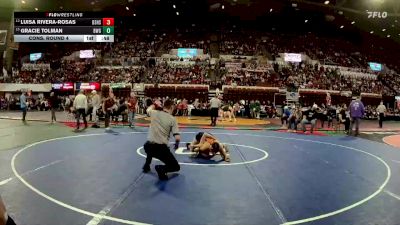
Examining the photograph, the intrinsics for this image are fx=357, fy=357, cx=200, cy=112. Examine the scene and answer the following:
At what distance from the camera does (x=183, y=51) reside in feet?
129

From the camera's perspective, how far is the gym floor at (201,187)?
4523 millimetres

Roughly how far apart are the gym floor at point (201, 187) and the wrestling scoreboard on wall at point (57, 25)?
189 inches

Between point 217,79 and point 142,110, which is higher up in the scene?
point 217,79

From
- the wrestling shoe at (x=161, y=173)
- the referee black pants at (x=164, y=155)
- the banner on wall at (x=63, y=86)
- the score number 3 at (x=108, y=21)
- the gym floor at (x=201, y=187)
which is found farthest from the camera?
the banner on wall at (x=63, y=86)

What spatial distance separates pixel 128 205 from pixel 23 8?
28.7 meters

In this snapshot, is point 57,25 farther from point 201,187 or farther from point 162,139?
point 201,187

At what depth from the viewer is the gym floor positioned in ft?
14.8

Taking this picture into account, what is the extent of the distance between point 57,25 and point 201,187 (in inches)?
383

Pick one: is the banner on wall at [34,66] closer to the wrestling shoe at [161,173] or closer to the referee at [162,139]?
the referee at [162,139]

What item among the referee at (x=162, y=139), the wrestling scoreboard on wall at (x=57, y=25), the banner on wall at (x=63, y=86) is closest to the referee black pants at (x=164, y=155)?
the referee at (x=162, y=139)

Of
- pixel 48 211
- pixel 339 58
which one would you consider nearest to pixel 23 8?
pixel 48 211

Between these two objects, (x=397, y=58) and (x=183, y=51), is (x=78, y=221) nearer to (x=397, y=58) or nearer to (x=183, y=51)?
(x=183, y=51)

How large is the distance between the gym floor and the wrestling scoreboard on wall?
4.80m

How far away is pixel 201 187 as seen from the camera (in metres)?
5.93
